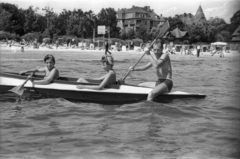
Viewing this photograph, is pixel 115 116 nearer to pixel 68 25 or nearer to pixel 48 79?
pixel 48 79

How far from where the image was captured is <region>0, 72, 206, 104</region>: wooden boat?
7.96 m

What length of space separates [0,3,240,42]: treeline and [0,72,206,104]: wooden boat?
3330cm

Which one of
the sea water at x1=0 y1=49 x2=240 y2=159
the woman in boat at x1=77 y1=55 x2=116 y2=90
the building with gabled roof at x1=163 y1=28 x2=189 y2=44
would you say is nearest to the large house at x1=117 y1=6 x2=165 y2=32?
the building with gabled roof at x1=163 y1=28 x2=189 y2=44

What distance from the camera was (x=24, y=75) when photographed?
8.66m

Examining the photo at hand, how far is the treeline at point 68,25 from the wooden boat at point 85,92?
3330cm

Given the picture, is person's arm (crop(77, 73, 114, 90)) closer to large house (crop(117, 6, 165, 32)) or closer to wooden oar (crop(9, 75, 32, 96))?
wooden oar (crop(9, 75, 32, 96))

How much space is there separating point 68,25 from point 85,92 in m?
59.7

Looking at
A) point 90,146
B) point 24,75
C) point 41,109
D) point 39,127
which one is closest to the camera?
point 90,146

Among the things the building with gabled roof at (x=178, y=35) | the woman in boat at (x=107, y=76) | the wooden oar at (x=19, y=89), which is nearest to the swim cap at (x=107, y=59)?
the woman in boat at (x=107, y=76)

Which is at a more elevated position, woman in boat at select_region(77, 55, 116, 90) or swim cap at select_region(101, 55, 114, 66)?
swim cap at select_region(101, 55, 114, 66)

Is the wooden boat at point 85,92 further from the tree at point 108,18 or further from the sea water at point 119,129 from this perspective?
the tree at point 108,18

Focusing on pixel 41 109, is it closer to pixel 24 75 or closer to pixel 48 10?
pixel 24 75

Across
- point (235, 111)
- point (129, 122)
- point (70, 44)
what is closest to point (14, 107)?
point (129, 122)

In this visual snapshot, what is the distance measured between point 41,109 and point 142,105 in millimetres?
2368
